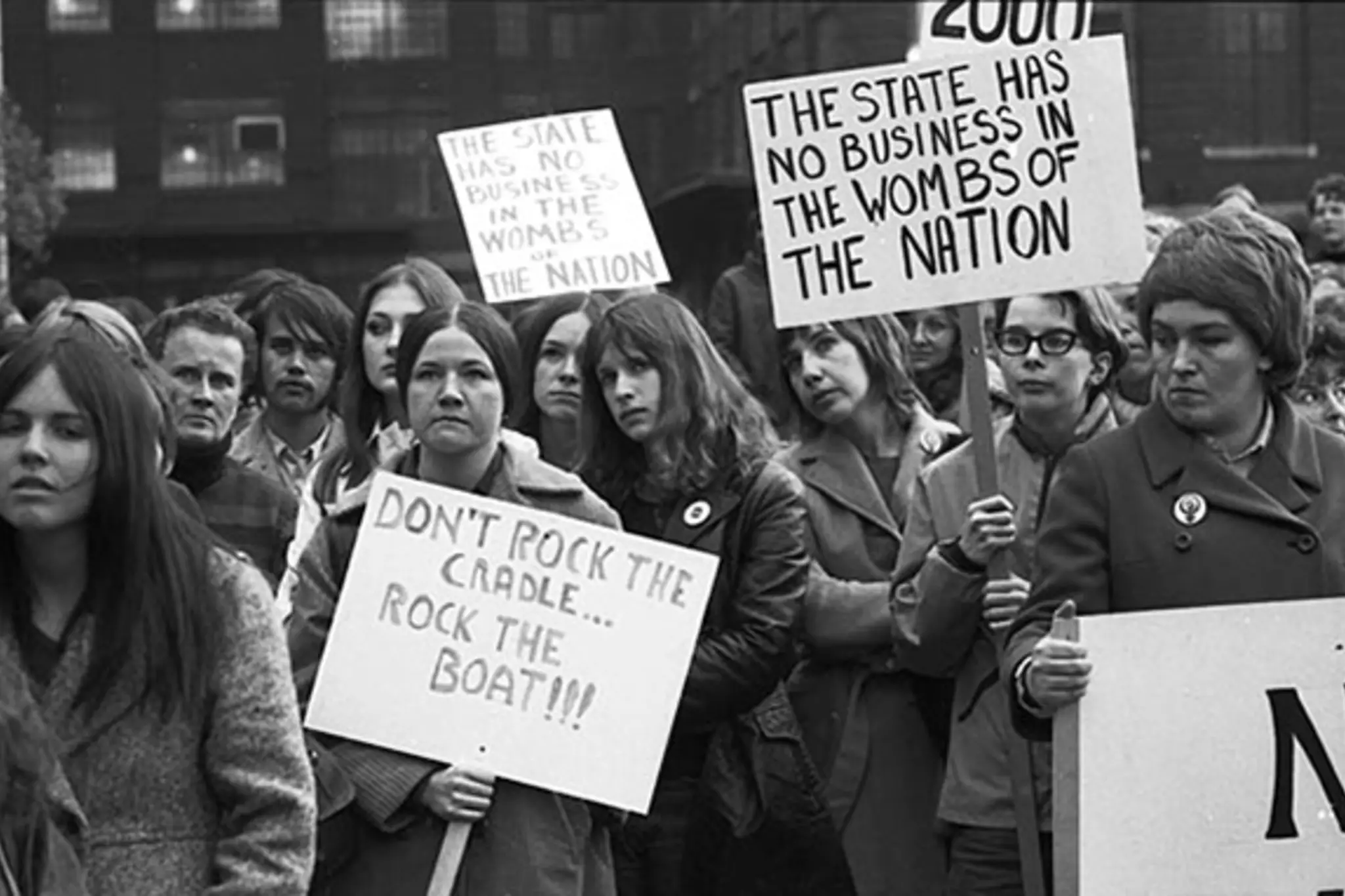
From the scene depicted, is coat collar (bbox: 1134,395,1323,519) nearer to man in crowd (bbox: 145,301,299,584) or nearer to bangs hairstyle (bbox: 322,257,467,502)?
bangs hairstyle (bbox: 322,257,467,502)

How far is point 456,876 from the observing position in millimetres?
5723

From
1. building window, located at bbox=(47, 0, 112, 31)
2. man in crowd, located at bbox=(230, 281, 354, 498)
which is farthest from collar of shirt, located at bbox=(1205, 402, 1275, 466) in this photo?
building window, located at bbox=(47, 0, 112, 31)

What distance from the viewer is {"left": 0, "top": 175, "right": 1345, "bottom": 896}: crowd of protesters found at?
4.49 m

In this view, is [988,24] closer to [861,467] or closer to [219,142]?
[861,467]

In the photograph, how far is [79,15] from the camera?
690 inches

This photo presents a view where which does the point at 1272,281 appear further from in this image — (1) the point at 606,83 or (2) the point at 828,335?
(1) the point at 606,83

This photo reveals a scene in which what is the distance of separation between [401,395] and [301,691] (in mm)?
841

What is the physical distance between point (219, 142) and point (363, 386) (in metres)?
11.7

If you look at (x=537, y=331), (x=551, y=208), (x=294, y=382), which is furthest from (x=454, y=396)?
(x=551, y=208)

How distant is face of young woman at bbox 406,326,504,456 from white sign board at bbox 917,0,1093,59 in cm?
159

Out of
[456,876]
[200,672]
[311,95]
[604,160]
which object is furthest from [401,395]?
[311,95]

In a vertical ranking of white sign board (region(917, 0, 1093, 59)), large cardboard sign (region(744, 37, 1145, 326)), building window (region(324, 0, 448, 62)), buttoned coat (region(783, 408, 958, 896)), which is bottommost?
buttoned coat (region(783, 408, 958, 896))

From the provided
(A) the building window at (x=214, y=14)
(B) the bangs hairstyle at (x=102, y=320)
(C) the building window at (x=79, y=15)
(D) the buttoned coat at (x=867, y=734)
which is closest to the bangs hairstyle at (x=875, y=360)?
(D) the buttoned coat at (x=867, y=734)

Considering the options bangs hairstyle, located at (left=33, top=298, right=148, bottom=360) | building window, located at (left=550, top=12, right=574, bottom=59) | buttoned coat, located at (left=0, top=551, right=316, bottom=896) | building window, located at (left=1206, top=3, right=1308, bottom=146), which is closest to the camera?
buttoned coat, located at (left=0, top=551, right=316, bottom=896)
